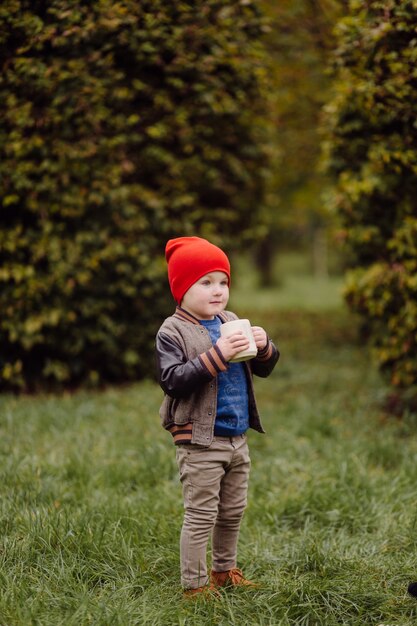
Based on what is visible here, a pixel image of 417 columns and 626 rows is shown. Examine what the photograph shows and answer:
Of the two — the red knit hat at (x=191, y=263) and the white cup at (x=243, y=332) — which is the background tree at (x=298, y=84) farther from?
the white cup at (x=243, y=332)

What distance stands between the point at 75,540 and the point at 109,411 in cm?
243

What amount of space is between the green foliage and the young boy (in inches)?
94.4

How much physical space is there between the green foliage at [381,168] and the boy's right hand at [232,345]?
8.45 feet

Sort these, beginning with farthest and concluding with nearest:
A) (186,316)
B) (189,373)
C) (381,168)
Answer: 1. (381,168)
2. (186,316)
3. (189,373)

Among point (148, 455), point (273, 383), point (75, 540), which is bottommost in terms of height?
point (273, 383)

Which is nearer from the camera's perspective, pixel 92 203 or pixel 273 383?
pixel 92 203

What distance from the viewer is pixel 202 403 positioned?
8.54 feet

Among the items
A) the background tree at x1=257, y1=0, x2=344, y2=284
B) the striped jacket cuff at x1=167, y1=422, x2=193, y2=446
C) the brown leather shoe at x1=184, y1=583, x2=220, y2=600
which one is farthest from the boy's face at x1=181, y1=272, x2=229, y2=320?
the background tree at x1=257, y1=0, x2=344, y2=284

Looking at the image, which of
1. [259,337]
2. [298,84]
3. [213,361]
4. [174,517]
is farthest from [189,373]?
[298,84]

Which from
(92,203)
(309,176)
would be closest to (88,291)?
(92,203)

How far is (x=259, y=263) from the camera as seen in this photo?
20.9 meters

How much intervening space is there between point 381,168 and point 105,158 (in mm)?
2495

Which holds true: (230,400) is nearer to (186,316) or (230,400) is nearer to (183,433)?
(183,433)

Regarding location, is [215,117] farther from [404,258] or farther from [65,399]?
[65,399]
